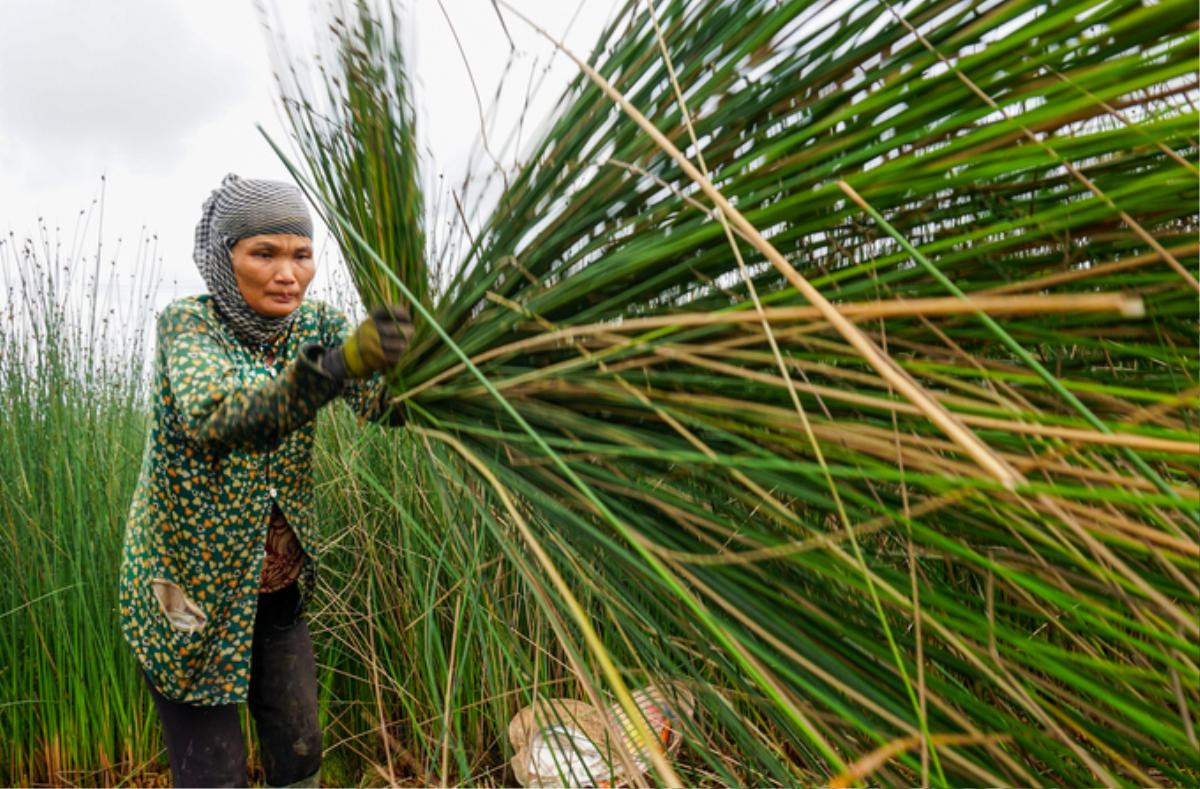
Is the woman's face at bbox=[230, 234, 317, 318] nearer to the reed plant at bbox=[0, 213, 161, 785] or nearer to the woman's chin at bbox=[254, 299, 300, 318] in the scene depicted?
the woman's chin at bbox=[254, 299, 300, 318]

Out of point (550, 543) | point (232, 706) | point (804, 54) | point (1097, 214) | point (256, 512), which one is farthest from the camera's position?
point (232, 706)

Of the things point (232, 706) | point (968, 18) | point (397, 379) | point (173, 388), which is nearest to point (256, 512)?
point (173, 388)

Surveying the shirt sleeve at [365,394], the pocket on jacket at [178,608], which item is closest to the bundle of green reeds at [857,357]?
the shirt sleeve at [365,394]

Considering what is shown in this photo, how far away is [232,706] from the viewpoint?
4.69ft

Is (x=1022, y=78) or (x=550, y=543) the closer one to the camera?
(x=1022, y=78)

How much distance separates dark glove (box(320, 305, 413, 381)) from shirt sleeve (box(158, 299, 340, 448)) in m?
0.09

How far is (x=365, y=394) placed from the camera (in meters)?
1.24

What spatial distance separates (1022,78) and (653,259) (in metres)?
0.29

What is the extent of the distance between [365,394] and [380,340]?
453 mm

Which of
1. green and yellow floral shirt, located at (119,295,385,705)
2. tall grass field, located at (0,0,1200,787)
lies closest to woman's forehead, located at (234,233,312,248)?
green and yellow floral shirt, located at (119,295,385,705)

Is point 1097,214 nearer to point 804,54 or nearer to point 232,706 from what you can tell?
point 804,54

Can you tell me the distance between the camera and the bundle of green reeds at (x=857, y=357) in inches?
19.5

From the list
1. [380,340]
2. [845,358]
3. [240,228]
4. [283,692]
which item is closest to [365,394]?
[240,228]

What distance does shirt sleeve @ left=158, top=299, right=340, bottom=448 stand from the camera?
3.07ft
